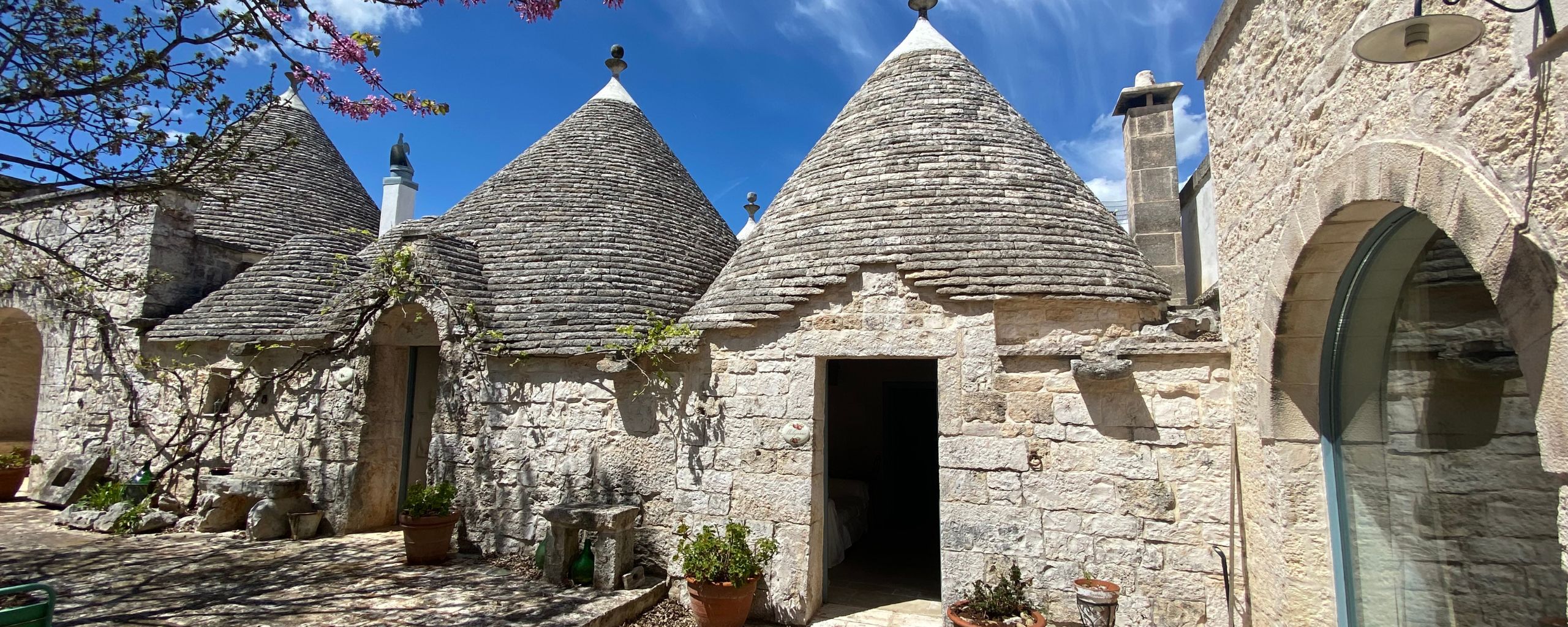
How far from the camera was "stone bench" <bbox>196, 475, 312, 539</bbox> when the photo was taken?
7230 mm

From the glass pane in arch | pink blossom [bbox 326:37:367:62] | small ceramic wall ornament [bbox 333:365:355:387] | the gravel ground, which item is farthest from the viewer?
small ceramic wall ornament [bbox 333:365:355:387]

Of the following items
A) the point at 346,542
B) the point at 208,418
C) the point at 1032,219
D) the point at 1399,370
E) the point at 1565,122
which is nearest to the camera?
the point at 1565,122

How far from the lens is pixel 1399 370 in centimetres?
310

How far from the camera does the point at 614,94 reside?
33.9 feet

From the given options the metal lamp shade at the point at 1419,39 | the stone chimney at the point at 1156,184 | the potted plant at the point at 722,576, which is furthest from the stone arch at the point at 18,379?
the metal lamp shade at the point at 1419,39

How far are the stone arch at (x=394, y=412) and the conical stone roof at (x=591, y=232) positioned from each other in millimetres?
1084

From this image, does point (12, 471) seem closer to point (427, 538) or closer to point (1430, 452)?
point (427, 538)

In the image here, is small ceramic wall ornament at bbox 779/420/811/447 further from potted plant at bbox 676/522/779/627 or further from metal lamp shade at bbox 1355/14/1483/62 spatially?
metal lamp shade at bbox 1355/14/1483/62

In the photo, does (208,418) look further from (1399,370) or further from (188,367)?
(1399,370)

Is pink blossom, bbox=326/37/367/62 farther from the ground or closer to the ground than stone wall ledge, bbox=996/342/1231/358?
farther from the ground

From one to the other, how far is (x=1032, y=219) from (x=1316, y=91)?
2.63 meters

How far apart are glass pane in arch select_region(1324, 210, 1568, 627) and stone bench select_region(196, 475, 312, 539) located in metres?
8.49

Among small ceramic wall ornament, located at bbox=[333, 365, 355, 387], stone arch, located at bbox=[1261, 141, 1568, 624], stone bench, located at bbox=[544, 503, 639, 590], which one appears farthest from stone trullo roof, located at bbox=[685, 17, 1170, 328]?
small ceramic wall ornament, located at bbox=[333, 365, 355, 387]

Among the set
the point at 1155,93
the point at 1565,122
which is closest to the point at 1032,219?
the point at 1155,93
